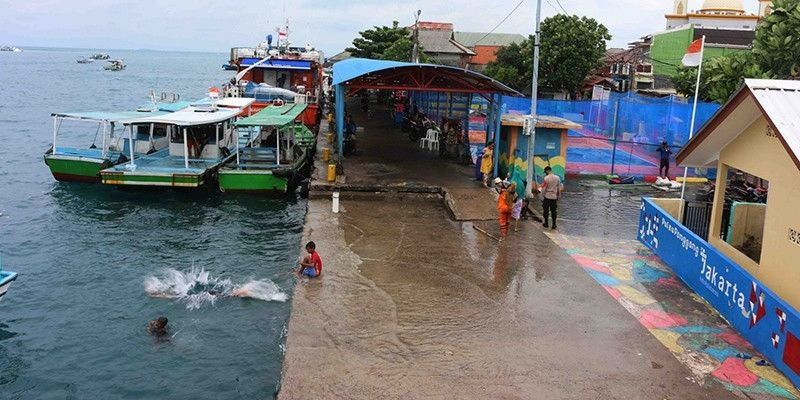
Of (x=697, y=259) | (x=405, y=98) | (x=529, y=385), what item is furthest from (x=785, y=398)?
(x=405, y=98)

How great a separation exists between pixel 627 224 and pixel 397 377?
10829mm

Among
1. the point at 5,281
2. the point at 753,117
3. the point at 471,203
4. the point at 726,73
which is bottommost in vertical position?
the point at 5,281

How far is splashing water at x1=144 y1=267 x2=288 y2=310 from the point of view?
1328 cm

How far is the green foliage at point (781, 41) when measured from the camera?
24359 mm

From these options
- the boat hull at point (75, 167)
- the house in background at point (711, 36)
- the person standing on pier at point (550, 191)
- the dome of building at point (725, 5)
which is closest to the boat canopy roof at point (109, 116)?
the boat hull at point (75, 167)

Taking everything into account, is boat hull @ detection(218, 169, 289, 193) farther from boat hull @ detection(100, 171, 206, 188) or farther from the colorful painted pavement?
the colorful painted pavement

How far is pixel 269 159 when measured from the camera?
23656 millimetres

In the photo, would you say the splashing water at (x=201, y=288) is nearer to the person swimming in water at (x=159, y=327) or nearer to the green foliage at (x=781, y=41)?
the person swimming in water at (x=159, y=327)

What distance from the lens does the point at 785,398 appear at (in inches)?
320

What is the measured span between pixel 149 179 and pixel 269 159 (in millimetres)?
4425

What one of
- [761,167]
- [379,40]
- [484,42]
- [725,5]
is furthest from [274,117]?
[484,42]

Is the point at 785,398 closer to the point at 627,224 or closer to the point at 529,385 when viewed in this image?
the point at 529,385

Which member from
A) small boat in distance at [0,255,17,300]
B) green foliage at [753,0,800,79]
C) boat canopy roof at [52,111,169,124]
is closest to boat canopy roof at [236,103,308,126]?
boat canopy roof at [52,111,169,124]

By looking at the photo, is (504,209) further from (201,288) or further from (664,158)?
(664,158)
